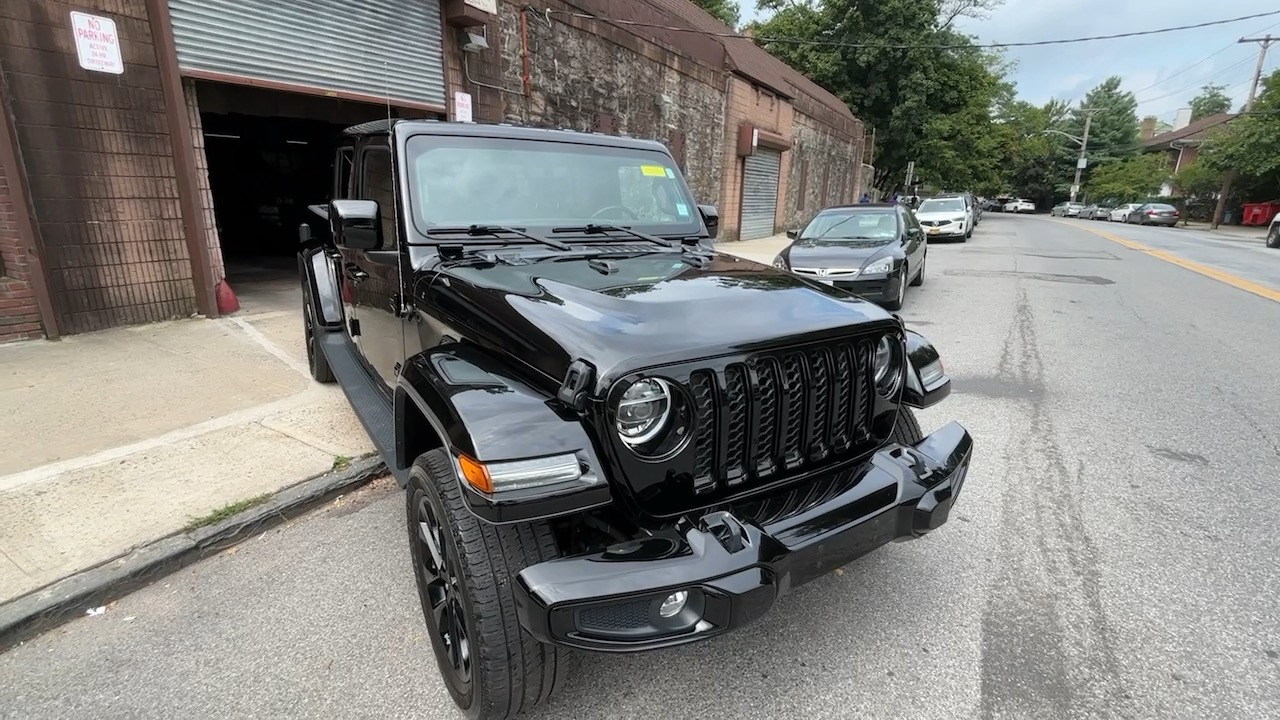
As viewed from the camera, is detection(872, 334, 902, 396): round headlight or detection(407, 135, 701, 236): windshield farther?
detection(407, 135, 701, 236): windshield

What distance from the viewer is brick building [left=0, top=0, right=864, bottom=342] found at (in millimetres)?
5465

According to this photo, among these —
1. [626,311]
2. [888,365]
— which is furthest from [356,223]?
[888,365]

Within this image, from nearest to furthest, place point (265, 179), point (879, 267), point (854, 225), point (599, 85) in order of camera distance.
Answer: point (879, 267) < point (854, 225) < point (599, 85) < point (265, 179)

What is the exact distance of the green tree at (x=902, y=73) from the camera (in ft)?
102

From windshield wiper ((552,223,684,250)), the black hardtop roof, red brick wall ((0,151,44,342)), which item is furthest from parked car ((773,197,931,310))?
red brick wall ((0,151,44,342))

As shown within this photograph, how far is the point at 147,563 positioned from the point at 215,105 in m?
7.05

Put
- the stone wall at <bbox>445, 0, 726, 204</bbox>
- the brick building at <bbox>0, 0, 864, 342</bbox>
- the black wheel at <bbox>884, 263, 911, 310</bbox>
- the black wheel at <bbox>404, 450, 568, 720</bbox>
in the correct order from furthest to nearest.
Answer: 1. the stone wall at <bbox>445, 0, 726, 204</bbox>
2. the black wheel at <bbox>884, 263, 911, 310</bbox>
3. the brick building at <bbox>0, 0, 864, 342</bbox>
4. the black wheel at <bbox>404, 450, 568, 720</bbox>

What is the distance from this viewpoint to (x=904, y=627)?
2545 millimetres

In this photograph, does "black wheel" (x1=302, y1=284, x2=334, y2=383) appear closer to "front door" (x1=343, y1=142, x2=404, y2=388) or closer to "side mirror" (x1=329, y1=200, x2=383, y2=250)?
"front door" (x1=343, y1=142, x2=404, y2=388)

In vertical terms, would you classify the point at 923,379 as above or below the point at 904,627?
above

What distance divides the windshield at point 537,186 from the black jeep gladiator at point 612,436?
18 millimetres

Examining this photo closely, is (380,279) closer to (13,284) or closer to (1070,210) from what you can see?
(13,284)

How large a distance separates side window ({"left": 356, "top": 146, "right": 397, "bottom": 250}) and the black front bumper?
2.00 meters

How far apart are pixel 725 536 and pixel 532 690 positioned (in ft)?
2.48
